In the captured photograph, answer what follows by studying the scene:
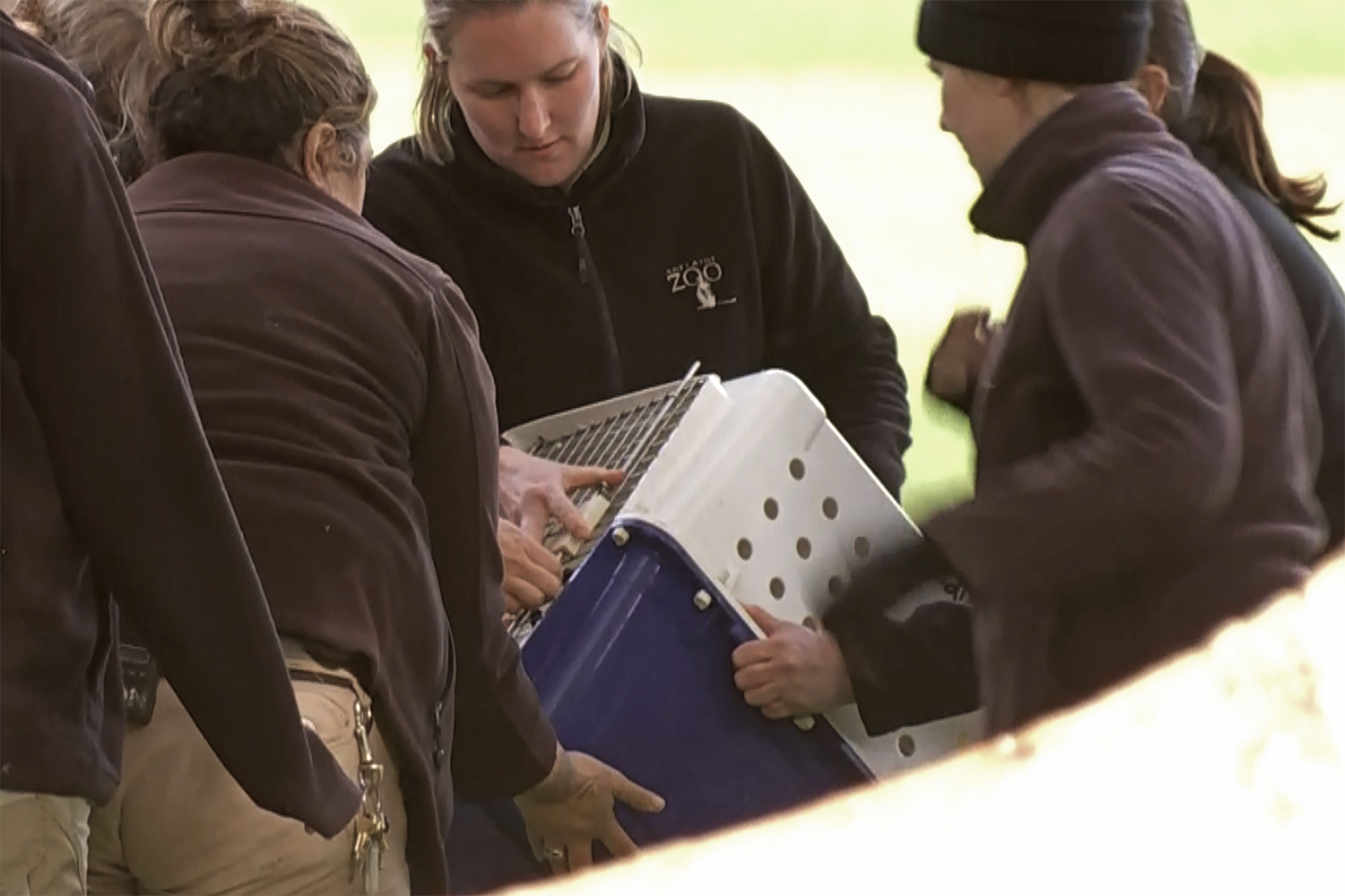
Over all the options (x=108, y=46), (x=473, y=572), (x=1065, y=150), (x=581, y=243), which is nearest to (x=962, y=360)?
(x=1065, y=150)

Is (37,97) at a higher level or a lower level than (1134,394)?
higher

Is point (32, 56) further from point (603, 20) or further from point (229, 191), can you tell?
point (603, 20)

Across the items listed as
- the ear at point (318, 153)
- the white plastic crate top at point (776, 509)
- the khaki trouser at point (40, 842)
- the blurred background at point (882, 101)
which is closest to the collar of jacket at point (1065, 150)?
the blurred background at point (882, 101)

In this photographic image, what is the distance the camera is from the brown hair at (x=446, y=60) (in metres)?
0.95

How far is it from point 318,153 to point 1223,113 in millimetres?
460

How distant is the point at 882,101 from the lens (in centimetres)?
104

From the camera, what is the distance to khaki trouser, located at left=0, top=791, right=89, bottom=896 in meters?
0.53

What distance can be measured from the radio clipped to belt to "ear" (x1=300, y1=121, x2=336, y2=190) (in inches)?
10.3

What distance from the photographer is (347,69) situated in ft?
2.57

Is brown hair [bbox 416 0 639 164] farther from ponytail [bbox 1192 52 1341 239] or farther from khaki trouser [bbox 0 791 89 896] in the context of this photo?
khaki trouser [bbox 0 791 89 896]

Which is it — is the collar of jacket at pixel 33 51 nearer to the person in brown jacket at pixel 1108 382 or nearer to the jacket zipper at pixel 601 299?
the person in brown jacket at pixel 1108 382

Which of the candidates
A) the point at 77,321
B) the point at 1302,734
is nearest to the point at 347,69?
the point at 77,321

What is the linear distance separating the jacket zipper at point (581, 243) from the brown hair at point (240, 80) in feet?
0.95

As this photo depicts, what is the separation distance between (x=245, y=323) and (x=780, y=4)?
1.75ft
